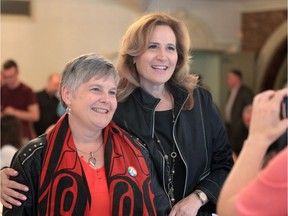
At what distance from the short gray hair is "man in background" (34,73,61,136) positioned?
14.4 feet

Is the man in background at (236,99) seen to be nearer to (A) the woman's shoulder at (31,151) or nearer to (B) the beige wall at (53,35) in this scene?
(B) the beige wall at (53,35)

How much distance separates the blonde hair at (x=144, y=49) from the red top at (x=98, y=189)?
1.39 feet

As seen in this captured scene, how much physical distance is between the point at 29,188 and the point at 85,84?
1.24ft

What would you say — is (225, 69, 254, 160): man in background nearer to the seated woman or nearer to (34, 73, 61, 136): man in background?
(34, 73, 61, 136): man in background

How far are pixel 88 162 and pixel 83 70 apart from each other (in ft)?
1.00

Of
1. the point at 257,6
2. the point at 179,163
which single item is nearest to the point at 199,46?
the point at 257,6

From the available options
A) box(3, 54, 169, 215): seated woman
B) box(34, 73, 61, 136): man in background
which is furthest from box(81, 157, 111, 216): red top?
box(34, 73, 61, 136): man in background

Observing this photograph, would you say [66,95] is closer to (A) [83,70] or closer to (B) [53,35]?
(A) [83,70]

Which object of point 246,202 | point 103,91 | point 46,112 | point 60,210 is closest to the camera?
point 246,202

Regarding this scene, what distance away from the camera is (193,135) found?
2.22m

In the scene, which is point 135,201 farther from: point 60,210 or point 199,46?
point 199,46

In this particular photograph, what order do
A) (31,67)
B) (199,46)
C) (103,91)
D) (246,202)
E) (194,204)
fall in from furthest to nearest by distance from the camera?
(199,46)
(31,67)
(194,204)
(103,91)
(246,202)

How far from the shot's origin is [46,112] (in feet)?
20.8

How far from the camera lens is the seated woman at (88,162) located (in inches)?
71.1
